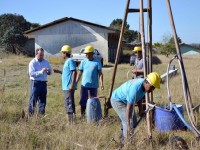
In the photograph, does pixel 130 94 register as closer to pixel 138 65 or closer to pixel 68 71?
pixel 68 71

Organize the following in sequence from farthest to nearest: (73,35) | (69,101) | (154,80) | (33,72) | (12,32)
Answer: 1. (12,32)
2. (73,35)
3. (33,72)
4. (69,101)
5. (154,80)

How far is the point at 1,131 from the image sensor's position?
532 cm

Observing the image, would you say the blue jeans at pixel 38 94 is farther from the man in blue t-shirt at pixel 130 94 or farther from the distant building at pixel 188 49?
the distant building at pixel 188 49

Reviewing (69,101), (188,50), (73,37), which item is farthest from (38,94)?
(188,50)

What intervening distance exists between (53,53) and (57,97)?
2390cm

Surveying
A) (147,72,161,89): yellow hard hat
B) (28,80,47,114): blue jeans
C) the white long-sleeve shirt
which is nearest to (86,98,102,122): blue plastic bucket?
(28,80,47,114): blue jeans

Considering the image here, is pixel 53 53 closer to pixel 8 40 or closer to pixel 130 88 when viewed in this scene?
pixel 8 40

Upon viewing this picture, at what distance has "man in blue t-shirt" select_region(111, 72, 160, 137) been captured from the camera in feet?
16.2

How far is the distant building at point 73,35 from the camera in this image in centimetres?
3378

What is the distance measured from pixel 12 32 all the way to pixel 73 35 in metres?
14.8

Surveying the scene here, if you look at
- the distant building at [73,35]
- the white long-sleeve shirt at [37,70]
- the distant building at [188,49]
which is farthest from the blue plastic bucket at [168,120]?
the distant building at [188,49]

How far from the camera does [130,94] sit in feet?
16.7

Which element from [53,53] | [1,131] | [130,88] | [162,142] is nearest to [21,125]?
[1,131]

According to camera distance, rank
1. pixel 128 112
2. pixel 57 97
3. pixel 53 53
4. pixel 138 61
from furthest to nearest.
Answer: pixel 53 53, pixel 57 97, pixel 138 61, pixel 128 112
